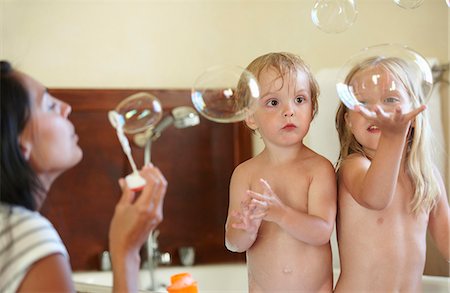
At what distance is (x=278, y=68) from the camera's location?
3.45ft

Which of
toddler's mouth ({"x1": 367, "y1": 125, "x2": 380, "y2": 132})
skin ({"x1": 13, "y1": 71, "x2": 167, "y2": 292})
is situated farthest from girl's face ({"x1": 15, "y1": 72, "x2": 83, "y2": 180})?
toddler's mouth ({"x1": 367, "y1": 125, "x2": 380, "y2": 132})

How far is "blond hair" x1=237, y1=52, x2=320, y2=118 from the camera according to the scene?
105cm

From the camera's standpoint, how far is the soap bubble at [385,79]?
39.0 inches

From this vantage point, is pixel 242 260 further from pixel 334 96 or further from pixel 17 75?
pixel 17 75

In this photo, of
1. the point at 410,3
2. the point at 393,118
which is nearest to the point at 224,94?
the point at 393,118

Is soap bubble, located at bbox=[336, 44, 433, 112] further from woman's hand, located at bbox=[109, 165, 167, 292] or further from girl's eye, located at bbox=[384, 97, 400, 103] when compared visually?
woman's hand, located at bbox=[109, 165, 167, 292]

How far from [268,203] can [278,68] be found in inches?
8.8

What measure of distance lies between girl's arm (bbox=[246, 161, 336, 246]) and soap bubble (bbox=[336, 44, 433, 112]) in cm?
12

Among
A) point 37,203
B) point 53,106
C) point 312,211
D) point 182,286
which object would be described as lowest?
point 182,286

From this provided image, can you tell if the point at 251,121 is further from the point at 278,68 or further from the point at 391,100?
the point at 391,100

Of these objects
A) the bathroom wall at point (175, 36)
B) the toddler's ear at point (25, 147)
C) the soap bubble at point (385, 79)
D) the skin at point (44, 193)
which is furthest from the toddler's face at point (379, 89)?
the bathroom wall at point (175, 36)

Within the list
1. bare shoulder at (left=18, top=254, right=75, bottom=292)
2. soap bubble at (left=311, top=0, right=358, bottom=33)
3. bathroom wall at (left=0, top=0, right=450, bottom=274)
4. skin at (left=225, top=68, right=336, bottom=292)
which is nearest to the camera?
bare shoulder at (left=18, top=254, right=75, bottom=292)

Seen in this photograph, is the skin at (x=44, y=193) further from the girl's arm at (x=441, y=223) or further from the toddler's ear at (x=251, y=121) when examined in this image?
the girl's arm at (x=441, y=223)

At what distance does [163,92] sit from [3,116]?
49.4 inches
